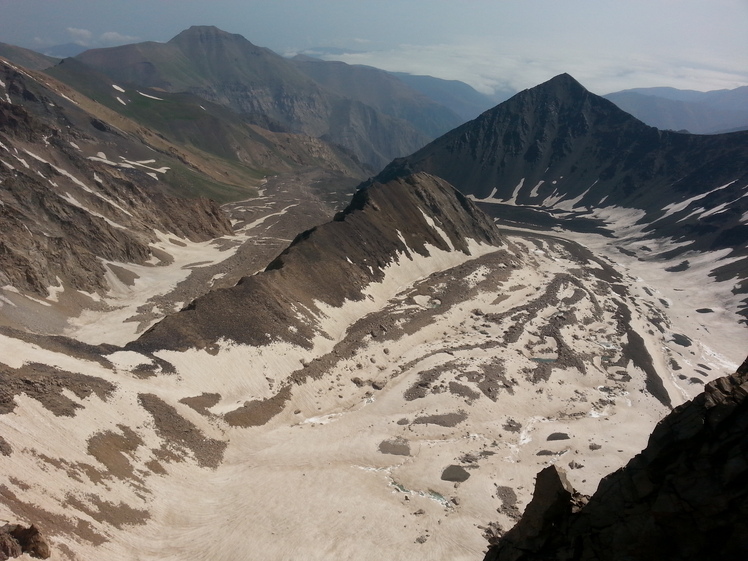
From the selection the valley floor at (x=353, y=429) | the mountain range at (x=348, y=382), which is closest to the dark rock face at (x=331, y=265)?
the mountain range at (x=348, y=382)

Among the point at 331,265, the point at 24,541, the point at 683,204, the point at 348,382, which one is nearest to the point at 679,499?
the point at 24,541

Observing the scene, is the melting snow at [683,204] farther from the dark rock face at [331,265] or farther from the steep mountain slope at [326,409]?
the steep mountain slope at [326,409]

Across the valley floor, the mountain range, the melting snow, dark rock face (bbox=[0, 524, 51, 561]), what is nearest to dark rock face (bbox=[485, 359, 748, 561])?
the mountain range

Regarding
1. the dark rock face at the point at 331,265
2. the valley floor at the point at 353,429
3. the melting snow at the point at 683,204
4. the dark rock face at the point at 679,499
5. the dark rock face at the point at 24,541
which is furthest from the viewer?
the melting snow at the point at 683,204

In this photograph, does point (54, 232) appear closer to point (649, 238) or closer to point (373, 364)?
point (373, 364)

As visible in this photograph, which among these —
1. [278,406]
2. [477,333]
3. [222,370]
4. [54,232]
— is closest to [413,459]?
[278,406]

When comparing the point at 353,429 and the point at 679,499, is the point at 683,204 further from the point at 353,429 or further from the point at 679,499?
the point at 679,499

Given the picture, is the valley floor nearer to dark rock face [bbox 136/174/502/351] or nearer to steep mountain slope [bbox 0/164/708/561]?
steep mountain slope [bbox 0/164/708/561]
